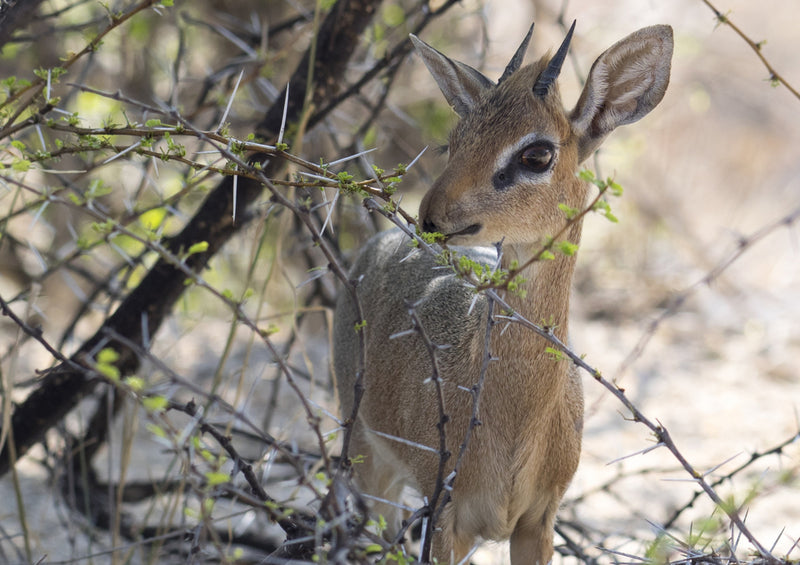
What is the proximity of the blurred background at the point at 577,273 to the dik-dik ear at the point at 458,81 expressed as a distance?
0.24m

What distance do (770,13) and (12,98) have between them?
13932 mm

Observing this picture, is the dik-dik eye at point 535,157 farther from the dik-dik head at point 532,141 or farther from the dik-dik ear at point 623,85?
the dik-dik ear at point 623,85

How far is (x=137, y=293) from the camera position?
13.4ft

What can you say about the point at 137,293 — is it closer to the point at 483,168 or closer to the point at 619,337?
the point at 483,168

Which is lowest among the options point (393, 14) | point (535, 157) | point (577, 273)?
point (535, 157)

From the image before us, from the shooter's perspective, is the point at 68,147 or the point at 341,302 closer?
the point at 68,147

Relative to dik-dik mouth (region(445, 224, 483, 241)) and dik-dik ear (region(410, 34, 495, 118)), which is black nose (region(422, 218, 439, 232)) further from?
dik-dik ear (region(410, 34, 495, 118))

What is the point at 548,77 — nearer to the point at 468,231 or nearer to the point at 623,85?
the point at 623,85

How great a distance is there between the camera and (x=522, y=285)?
3.24 m

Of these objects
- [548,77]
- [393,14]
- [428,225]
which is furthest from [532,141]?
[393,14]

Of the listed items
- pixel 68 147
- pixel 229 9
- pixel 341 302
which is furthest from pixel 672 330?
pixel 68 147

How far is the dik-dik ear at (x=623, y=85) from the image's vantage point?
3145mm

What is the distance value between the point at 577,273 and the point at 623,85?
19.7ft

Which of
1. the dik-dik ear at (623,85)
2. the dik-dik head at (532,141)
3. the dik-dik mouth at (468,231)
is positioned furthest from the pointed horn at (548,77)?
the dik-dik mouth at (468,231)
